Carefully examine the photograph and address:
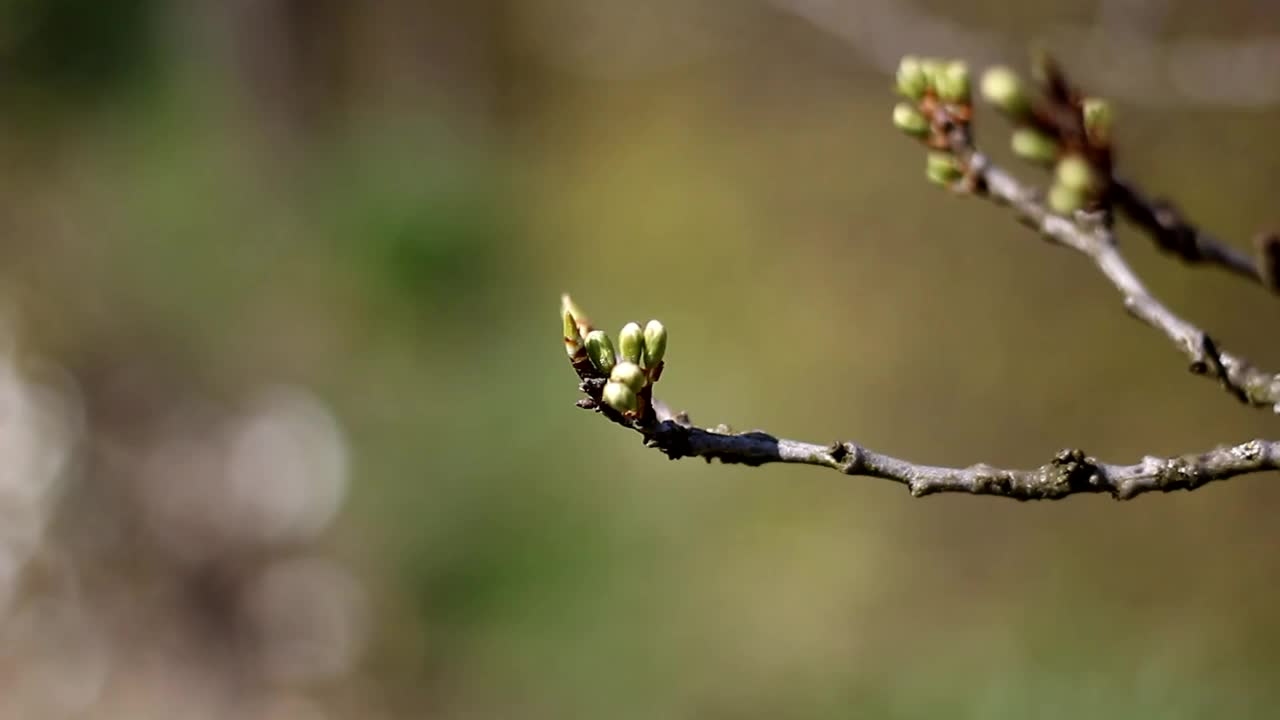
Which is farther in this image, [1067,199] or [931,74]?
[931,74]

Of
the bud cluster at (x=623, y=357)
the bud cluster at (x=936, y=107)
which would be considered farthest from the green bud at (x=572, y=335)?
the bud cluster at (x=936, y=107)

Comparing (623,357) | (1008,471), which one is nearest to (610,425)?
(623,357)

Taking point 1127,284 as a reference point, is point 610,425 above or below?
above

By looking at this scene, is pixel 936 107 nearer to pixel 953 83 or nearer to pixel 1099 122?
pixel 953 83

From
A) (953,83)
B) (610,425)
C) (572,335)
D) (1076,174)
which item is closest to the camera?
(1076,174)

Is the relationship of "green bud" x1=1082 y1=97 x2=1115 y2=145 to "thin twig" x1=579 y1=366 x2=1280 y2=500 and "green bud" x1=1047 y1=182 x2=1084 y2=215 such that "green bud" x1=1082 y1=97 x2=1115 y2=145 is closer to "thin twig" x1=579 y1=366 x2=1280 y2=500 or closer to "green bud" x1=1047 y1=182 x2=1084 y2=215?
"green bud" x1=1047 y1=182 x2=1084 y2=215

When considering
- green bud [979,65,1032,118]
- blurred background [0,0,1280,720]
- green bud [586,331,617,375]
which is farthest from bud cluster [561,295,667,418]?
blurred background [0,0,1280,720]

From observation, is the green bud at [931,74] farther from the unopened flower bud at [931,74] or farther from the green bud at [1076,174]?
the green bud at [1076,174]
